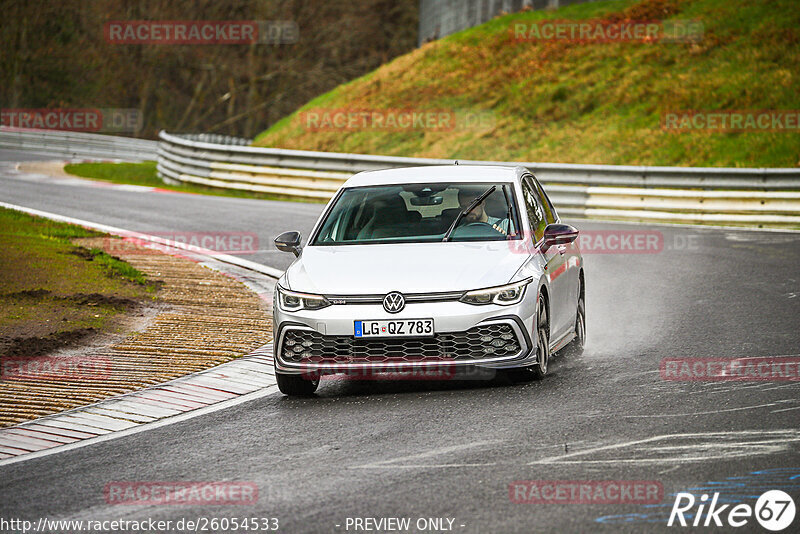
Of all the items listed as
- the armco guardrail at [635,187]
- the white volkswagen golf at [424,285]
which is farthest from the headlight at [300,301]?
the armco guardrail at [635,187]

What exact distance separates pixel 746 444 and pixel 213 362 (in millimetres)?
4651

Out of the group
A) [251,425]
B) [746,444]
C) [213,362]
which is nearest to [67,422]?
[251,425]

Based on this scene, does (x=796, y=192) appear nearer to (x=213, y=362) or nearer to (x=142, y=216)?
(x=142, y=216)

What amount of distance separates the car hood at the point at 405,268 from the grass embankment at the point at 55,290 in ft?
9.36

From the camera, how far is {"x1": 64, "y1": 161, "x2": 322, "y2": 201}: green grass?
2684 centimetres

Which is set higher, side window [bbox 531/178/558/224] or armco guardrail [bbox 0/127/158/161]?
Result: armco guardrail [bbox 0/127/158/161]

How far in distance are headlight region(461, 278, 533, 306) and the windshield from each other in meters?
0.81

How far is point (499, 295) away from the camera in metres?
8.05

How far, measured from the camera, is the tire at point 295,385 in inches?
328

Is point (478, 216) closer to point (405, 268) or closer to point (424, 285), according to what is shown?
point (405, 268)

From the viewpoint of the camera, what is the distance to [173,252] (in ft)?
53.5

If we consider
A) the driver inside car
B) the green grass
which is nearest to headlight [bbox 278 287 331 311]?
the driver inside car

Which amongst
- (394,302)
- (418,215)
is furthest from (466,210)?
(394,302)

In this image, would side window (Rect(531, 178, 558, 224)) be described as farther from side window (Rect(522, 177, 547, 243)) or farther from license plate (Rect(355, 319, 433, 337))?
license plate (Rect(355, 319, 433, 337))
